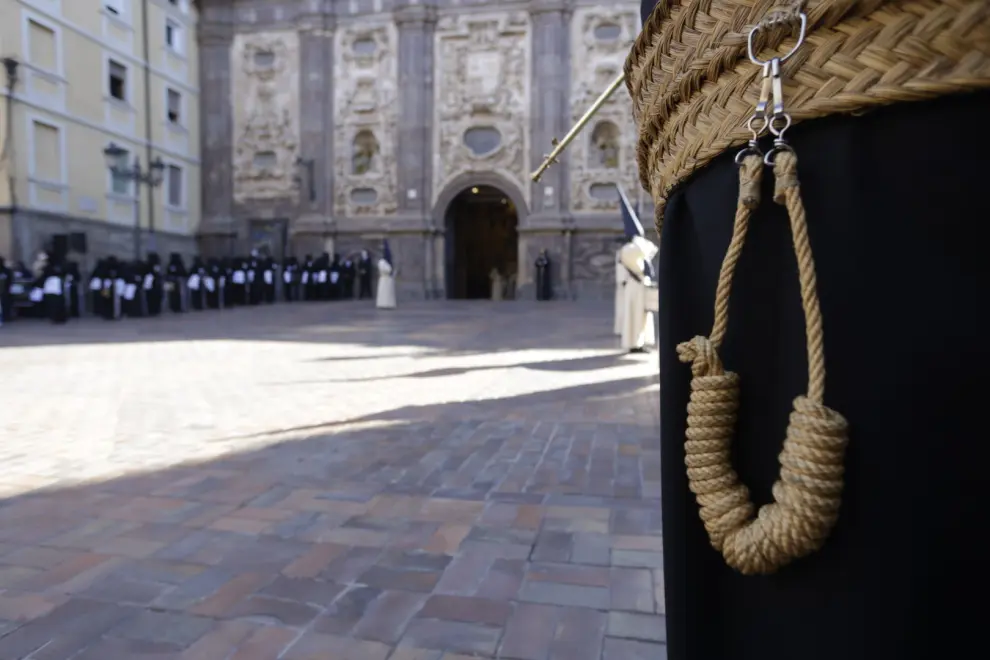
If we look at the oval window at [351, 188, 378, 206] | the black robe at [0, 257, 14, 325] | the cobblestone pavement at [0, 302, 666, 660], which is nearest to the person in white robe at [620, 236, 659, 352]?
the cobblestone pavement at [0, 302, 666, 660]

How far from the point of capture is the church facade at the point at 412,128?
23.9 m

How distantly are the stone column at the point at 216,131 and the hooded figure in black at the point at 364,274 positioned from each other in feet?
16.7

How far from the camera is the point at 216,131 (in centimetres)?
2627

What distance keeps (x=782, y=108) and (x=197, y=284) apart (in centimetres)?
2029

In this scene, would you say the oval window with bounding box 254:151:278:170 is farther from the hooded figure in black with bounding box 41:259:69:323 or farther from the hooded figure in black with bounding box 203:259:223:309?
the hooded figure in black with bounding box 41:259:69:323

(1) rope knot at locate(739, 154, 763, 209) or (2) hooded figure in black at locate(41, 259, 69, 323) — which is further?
(2) hooded figure in black at locate(41, 259, 69, 323)

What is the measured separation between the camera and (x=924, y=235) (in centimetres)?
64

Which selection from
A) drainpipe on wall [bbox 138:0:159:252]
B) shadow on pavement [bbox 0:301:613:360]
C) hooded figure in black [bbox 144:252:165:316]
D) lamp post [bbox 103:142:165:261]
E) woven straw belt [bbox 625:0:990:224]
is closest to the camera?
woven straw belt [bbox 625:0:990:224]

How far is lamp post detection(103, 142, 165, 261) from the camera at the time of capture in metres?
18.0

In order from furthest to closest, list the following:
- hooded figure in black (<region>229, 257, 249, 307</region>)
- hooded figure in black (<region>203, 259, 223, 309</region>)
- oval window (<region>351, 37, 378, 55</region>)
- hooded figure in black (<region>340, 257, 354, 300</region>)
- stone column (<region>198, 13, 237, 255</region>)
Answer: stone column (<region>198, 13, 237, 255</region>) → oval window (<region>351, 37, 378, 55</region>) → hooded figure in black (<region>340, 257, 354, 300</region>) → hooded figure in black (<region>229, 257, 249, 307</region>) → hooded figure in black (<region>203, 259, 223, 309</region>)

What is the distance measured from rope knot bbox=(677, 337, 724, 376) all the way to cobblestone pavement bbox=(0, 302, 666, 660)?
137cm

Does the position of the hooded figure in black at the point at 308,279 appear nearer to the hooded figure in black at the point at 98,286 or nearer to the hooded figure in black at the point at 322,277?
the hooded figure in black at the point at 322,277

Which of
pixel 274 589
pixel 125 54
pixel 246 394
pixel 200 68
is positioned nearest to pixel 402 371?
pixel 246 394

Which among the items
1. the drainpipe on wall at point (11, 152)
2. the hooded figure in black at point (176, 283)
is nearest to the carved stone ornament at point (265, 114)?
the hooded figure in black at point (176, 283)
